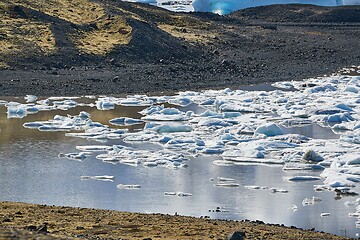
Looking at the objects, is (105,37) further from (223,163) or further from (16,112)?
(223,163)

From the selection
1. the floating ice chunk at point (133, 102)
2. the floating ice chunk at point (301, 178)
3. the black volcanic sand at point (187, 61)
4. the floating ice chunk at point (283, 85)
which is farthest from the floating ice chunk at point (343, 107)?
the floating ice chunk at point (301, 178)

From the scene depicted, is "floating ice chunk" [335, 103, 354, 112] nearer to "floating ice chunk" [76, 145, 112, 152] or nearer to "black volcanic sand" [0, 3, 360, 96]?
"black volcanic sand" [0, 3, 360, 96]

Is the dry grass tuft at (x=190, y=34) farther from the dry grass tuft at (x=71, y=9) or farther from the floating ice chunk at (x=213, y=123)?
the floating ice chunk at (x=213, y=123)

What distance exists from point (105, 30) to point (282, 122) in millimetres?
11275

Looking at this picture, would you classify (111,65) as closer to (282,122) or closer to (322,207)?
(282,122)

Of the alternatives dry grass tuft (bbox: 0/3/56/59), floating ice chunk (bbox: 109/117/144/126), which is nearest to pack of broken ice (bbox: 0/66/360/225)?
floating ice chunk (bbox: 109/117/144/126)

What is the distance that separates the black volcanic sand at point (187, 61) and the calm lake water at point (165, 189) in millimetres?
7045

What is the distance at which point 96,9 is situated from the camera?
31.7m

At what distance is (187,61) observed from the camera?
27.2m

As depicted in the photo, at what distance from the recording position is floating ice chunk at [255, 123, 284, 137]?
55.5 ft

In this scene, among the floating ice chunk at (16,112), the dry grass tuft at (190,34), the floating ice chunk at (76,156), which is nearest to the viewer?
the floating ice chunk at (76,156)

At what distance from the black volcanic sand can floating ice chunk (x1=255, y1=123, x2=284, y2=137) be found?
6.35 metres

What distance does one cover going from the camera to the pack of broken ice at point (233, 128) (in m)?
14.7

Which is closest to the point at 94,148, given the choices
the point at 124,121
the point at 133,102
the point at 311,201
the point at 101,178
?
the point at 101,178
